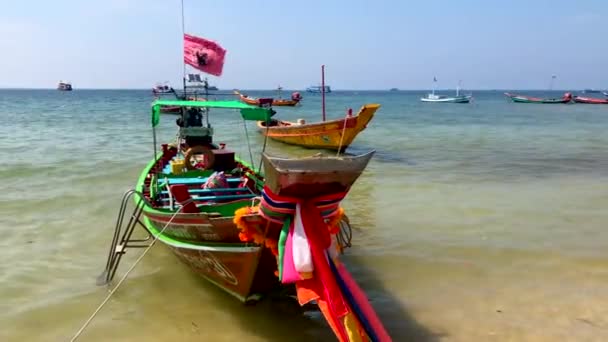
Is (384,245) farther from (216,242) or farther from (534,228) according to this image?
(216,242)

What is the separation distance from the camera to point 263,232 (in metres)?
4.68

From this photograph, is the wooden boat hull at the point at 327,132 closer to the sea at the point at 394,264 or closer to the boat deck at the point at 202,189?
the sea at the point at 394,264

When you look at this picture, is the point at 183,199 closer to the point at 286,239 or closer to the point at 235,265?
Answer: the point at 235,265

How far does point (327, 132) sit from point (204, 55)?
8.78 m

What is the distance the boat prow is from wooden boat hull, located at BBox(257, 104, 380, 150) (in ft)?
38.1

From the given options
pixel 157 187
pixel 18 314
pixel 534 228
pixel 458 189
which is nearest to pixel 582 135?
pixel 458 189

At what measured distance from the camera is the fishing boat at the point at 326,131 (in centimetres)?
1662

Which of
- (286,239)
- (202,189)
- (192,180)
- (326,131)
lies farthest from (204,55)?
(326,131)

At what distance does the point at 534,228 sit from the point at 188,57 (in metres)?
7.63

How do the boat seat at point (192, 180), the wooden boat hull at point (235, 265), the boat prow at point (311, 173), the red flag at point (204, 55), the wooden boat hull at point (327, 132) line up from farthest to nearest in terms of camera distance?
the wooden boat hull at point (327, 132), the red flag at point (204, 55), the boat seat at point (192, 180), the wooden boat hull at point (235, 265), the boat prow at point (311, 173)

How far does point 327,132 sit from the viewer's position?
1847 cm

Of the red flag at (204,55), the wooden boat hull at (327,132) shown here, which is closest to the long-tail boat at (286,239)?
the red flag at (204,55)

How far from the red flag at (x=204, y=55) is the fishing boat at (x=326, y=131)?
662cm

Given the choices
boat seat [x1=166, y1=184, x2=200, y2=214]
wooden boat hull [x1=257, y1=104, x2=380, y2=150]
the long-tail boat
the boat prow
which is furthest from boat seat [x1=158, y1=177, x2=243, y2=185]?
wooden boat hull [x1=257, y1=104, x2=380, y2=150]
